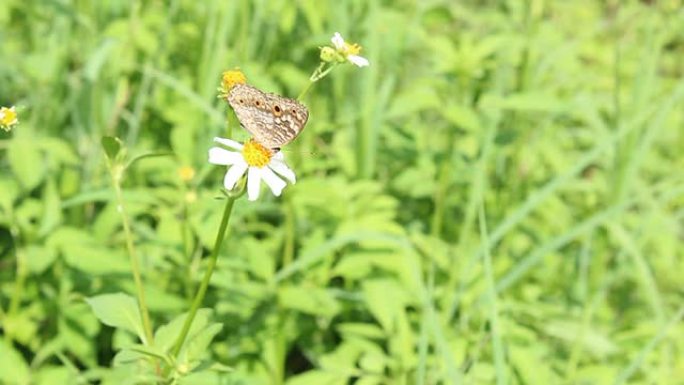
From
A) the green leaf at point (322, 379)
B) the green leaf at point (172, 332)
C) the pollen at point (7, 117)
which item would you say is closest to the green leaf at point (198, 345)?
the green leaf at point (172, 332)

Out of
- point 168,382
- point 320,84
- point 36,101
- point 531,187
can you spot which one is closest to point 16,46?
point 36,101

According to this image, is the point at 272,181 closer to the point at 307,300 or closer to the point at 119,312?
the point at 119,312

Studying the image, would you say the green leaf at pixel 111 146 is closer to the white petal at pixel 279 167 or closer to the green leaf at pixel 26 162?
the white petal at pixel 279 167

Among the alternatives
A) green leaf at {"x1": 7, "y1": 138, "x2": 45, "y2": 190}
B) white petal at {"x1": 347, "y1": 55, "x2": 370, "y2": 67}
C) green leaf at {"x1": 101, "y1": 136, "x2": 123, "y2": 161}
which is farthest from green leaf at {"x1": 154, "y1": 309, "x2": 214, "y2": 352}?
green leaf at {"x1": 7, "y1": 138, "x2": 45, "y2": 190}

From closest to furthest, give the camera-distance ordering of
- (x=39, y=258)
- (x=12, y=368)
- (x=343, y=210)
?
1. (x=12, y=368)
2. (x=39, y=258)
3. (x=343, y=210)

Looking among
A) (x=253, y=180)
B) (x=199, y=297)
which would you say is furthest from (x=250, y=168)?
(x=199, y=297)
